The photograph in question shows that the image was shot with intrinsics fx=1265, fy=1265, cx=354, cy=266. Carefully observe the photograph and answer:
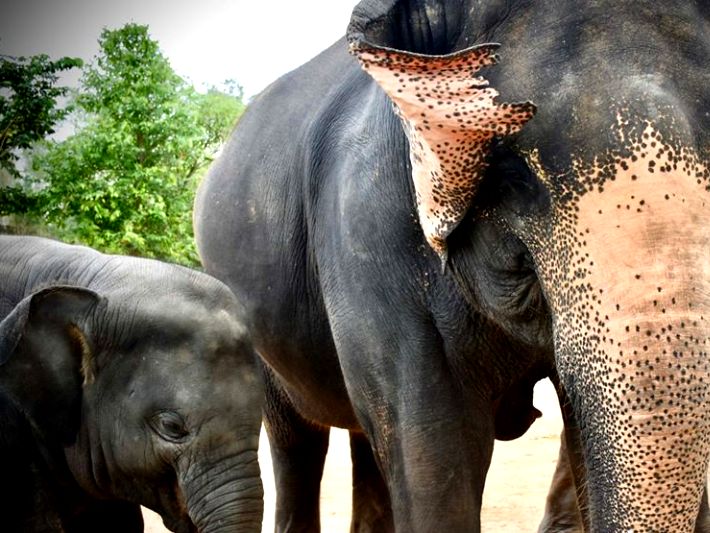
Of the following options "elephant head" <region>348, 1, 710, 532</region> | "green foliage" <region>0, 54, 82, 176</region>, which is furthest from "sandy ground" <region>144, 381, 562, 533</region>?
"green foliage" <region>0, 54, 82, 176</region>

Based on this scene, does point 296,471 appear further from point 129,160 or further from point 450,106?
point 129,160

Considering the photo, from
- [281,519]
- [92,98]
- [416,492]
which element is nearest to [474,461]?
[416,492]

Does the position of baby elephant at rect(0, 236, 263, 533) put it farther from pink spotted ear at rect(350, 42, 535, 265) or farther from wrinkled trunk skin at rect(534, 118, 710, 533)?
wrinkled trunk skin at rect(534, 118, 710, 533)

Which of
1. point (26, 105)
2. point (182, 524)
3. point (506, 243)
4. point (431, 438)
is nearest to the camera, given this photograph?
point (506, 243)

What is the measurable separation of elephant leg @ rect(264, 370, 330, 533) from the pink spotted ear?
6.48 ft

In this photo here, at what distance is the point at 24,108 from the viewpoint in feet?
48.2

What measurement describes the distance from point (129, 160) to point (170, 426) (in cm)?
1606

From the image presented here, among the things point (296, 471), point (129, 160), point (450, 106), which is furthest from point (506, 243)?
point (129, 160)

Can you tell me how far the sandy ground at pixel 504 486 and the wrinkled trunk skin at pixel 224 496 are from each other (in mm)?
2152

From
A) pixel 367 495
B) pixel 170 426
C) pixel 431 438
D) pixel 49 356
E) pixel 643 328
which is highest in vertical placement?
pixel 49 356

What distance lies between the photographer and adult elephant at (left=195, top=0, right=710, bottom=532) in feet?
6.13

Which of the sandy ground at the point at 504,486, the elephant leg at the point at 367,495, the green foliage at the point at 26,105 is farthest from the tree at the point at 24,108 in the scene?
the elephant leg at the point at 367,495

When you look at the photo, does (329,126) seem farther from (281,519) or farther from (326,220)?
(281,519)

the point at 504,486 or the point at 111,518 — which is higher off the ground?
the point at 111,518
